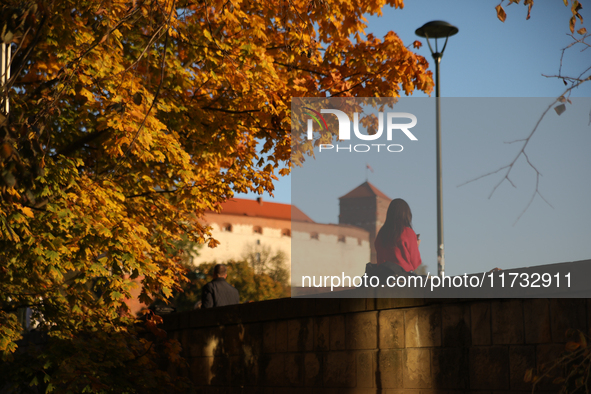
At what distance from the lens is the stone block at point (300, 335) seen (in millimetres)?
5539

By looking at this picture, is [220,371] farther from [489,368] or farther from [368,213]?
[489,368]

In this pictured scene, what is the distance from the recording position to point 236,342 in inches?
256

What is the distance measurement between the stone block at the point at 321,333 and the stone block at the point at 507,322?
1769 millimetres

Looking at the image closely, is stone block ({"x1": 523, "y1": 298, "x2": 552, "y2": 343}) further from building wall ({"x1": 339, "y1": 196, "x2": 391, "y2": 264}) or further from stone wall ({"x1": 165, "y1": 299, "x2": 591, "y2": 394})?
building wall ({"x1": 339, "y1": 196, "x2": 391, "y2": 264})

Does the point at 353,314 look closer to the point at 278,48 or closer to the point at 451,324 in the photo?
the point at 451,324

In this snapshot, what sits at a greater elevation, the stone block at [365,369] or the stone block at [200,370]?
the stone block at [365,369]

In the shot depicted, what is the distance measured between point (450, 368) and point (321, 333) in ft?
4.88

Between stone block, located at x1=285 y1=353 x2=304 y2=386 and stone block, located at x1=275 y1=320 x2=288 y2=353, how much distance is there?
0.33ft

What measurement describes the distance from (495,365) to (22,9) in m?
3.48

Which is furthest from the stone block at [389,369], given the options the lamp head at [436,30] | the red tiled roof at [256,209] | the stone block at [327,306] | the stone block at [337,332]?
the red tiled roof at [256,209]

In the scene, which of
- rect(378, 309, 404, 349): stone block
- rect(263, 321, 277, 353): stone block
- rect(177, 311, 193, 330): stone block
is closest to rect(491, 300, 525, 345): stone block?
rect(378, 309, 404, 349): stone block

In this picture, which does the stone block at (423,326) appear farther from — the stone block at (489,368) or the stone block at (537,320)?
the stone block at (537,320)

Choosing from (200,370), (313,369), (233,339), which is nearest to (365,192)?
(313,369)

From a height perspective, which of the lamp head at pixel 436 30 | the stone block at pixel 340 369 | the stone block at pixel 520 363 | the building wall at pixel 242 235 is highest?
the building wall at pixel 242 235
